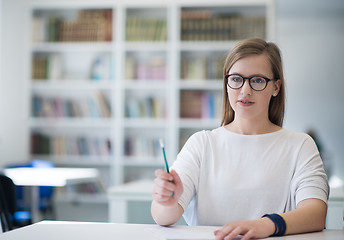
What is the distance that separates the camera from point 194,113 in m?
5.18

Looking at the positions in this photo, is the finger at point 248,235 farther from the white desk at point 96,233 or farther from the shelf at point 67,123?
the shelf at point 67,123

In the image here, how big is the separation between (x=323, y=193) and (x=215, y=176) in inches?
14.7

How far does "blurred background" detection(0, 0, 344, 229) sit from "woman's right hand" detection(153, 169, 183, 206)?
3.72 metres

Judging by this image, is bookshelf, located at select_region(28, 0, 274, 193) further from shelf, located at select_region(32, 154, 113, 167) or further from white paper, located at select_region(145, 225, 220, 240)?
white paper, located at select_region(145, 225, 220, 240)

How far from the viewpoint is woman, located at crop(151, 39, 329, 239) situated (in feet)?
5.24

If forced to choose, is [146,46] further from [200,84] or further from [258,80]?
[258,80]

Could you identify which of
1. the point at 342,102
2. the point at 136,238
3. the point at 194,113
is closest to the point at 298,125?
the point at 342,102

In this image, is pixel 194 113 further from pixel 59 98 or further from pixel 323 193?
pixel 323 193

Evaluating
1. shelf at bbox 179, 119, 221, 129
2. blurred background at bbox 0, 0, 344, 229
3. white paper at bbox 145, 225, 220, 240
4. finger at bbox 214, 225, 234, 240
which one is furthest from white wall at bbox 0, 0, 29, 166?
finger at bbox 214, 225, 234, 240

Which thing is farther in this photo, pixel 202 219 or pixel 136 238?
pixel 202 219

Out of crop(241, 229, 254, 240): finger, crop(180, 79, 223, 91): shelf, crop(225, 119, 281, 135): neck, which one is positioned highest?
crop(180, 79, 223, 91): shelf

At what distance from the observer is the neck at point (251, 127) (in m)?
1.69

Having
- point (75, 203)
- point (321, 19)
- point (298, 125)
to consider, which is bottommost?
point (75, 203)

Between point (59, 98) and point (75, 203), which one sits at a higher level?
point (59, 98)
